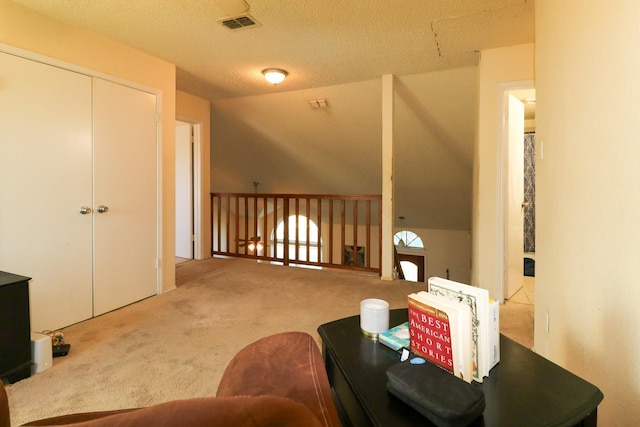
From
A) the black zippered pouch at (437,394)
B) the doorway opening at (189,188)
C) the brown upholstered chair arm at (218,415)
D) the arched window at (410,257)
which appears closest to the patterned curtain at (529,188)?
the arched window at (410,257)

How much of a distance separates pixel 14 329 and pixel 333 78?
342cm

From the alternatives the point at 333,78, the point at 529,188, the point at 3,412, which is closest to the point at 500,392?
the point at 3,412

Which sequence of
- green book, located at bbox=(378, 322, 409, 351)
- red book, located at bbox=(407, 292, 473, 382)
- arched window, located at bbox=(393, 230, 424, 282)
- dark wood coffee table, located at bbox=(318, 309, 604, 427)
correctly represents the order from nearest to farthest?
1. dark wood coffee table, located at bbox=(318, 309, 604, 427)
2. red book, located at bbox=(407, 292, 473, 382)
3. green book, located at bbox=(378, 322, 409, 351)
4. arched window, located at bbox=(393, 230, 424, 282)

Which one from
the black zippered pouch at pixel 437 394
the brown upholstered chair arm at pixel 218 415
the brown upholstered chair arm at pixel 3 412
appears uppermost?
the brown upholstered chair arm at pixel 218 415

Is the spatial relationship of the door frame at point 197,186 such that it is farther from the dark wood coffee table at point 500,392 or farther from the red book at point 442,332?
the red book at point 442,332

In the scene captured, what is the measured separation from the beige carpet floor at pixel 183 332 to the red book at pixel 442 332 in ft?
4.03

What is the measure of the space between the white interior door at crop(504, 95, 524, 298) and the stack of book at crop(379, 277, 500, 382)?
8.37ft

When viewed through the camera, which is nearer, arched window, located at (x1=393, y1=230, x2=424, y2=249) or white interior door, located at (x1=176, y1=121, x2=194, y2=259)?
white interior door, located at (x1=176, y1=121, x2=194, y2=259)

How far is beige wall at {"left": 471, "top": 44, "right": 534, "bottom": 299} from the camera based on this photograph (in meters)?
2.99

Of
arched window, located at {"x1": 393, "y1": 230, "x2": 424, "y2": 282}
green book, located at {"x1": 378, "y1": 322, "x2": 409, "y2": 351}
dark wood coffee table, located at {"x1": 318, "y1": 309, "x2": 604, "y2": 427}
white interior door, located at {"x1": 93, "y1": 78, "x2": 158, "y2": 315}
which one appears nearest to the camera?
dark wood coffee table, located at {"x1": 318, "y1": 309, "x2": 604, "y2": 427}

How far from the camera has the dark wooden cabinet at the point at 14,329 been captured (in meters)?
1.69

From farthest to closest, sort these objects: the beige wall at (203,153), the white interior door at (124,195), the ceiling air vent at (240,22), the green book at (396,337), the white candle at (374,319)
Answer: the beige wall at (203,153) → the white interior door at (124,195) → the ceiling air vent at (240,22) → the white candle at (374,319) → the green book at (396,337)

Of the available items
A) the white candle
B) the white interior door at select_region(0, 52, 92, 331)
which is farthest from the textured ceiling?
the white candle

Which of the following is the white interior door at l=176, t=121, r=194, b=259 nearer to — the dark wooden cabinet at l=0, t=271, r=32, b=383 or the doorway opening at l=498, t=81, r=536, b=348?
the dark wooden cabinet at l=0, t=271, r=32, b=383
